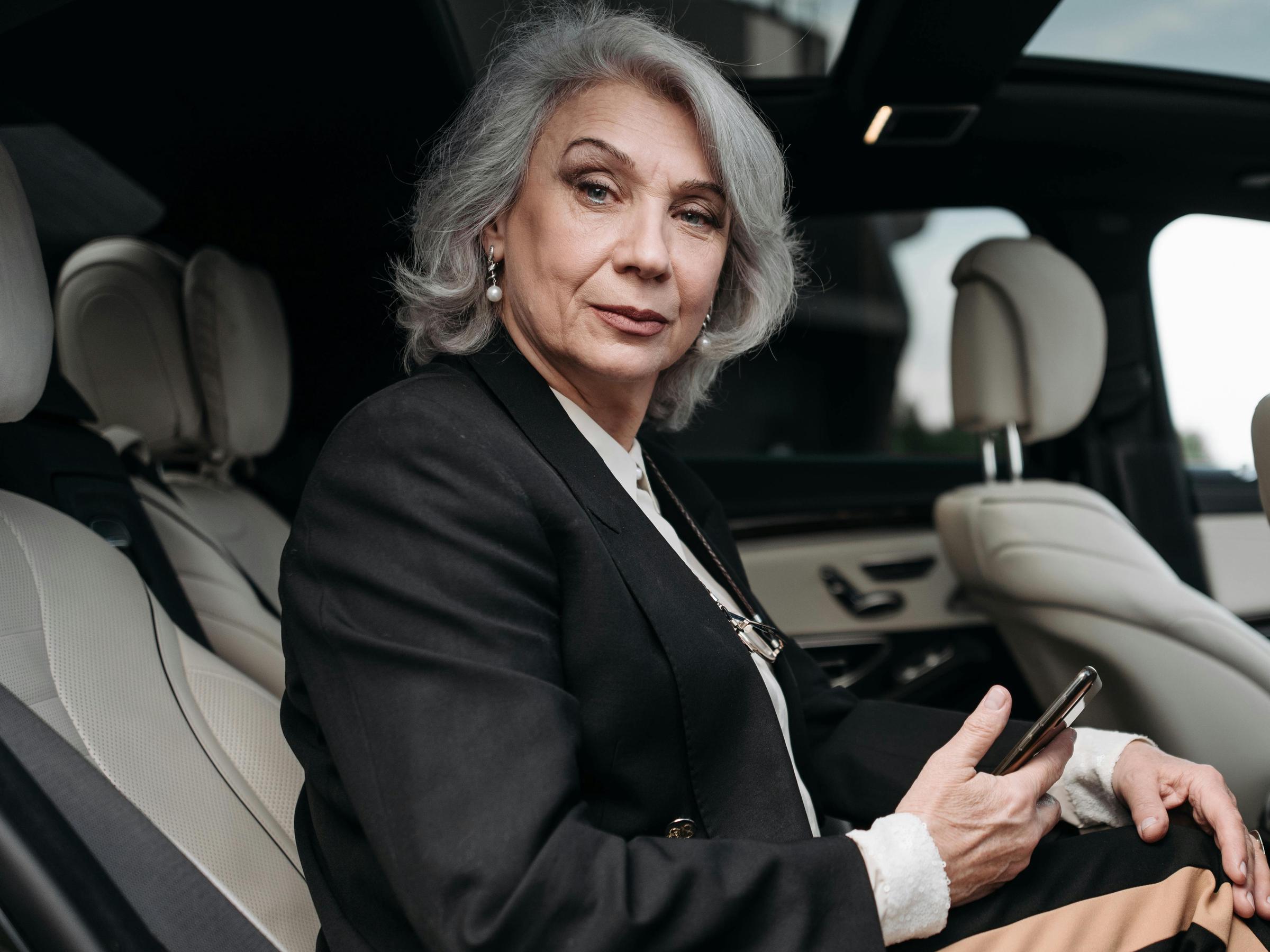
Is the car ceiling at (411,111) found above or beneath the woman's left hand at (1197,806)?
above

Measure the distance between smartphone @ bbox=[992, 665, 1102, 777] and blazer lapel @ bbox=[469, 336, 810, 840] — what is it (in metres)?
0.24

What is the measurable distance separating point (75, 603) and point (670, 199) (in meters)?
0.83

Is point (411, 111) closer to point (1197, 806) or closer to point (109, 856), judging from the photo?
point (109, 856)

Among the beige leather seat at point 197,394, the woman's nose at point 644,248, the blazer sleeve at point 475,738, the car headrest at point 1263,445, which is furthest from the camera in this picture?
the beige leather seat at point 197,394

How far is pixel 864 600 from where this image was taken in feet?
8.29

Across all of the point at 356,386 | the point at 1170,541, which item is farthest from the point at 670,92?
the point at 1170,541

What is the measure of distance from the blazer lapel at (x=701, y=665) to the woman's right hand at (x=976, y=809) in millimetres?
141

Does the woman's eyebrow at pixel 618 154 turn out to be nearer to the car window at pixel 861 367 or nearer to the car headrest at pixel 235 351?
the car headrest at pixel 235 351

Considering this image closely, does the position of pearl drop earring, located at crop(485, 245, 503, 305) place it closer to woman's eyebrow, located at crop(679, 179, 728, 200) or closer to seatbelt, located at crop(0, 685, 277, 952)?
woman's eyebrow, located at crop(679, 179, 728, 200)

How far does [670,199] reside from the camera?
124 centimetres

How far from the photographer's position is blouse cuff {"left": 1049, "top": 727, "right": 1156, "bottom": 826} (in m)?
1.25

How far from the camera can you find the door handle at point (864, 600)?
8.28 ft

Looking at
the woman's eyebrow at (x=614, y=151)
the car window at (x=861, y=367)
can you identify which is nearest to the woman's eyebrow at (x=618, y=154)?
the woman's eyebrow at (x=614, y=151)

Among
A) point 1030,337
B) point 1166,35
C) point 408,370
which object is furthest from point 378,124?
point 1166,35
